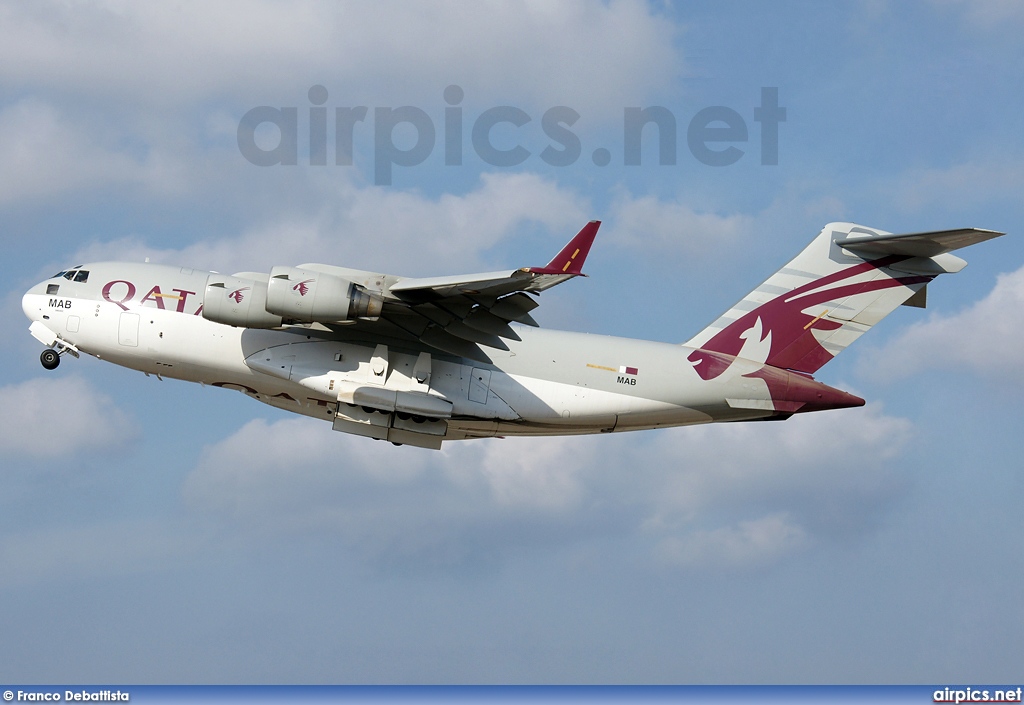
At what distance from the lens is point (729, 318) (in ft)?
63.2

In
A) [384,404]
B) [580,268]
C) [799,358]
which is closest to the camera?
[580,268]

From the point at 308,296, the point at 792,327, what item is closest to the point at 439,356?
the point at 308,296

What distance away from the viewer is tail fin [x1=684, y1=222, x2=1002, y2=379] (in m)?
19.1

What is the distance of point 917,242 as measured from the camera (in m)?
18.8

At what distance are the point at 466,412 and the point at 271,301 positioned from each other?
365cm

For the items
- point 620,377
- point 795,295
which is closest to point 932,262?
point 795,295

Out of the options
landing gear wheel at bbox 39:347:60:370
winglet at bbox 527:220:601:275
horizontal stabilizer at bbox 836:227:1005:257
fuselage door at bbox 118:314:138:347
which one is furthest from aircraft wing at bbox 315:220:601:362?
horizontal stabilizer at bbox 836:227:1005:257

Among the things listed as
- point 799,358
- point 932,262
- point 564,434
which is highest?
point 932,262

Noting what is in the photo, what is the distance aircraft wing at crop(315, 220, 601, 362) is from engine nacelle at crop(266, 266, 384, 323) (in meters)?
0.76

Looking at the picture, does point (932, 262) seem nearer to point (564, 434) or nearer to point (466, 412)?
point (564, 434)

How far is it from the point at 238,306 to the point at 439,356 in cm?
329

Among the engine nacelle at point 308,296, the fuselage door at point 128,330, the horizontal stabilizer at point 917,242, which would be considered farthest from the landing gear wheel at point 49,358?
the horizontal stabilizer at point 917,242

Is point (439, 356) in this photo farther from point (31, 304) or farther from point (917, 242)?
point (917, 242)

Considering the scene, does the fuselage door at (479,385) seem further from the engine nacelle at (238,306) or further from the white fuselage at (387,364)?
the engine nacelle at (238,306)
